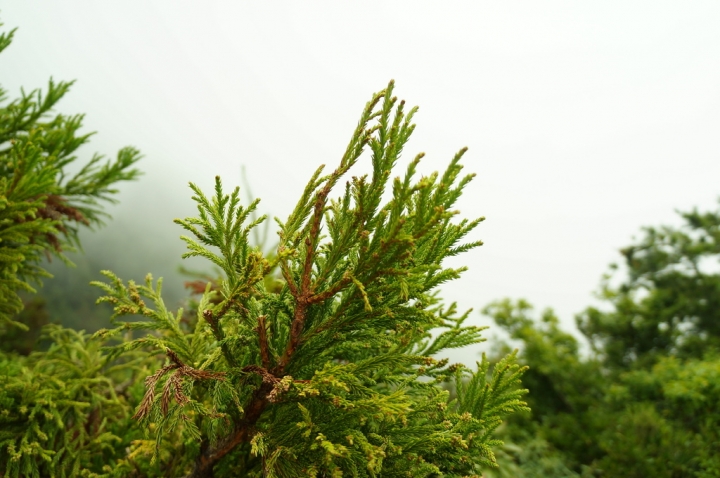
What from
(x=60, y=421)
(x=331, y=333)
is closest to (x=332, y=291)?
(x=331, y=333)

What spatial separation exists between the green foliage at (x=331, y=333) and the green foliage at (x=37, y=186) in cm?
169

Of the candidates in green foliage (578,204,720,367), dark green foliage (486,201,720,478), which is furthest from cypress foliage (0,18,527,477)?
green foliage (578,204,720,367)

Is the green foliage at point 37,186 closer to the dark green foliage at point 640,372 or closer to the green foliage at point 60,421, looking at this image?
the green foliage at point 60,421

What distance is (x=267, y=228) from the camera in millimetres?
5215

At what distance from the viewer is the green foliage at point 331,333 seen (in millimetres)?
1721

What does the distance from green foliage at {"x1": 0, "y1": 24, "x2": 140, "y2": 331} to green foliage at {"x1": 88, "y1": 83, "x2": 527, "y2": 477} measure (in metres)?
1.69

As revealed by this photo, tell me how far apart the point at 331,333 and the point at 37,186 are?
2.87m

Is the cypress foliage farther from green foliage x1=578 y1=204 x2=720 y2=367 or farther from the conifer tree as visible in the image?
green foliage x1=578 y1=204 x2=720 y2=367

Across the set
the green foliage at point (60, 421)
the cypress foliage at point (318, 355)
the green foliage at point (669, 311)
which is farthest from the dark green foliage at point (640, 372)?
the green foliage at point (60, 421)

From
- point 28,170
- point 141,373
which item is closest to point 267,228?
point 141,373

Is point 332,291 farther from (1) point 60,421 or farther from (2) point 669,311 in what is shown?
(2) point 669,311

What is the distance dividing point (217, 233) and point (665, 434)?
33.2ft

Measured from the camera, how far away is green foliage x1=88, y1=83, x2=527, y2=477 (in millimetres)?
1721

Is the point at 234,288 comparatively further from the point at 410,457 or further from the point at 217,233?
the point at 410,457
